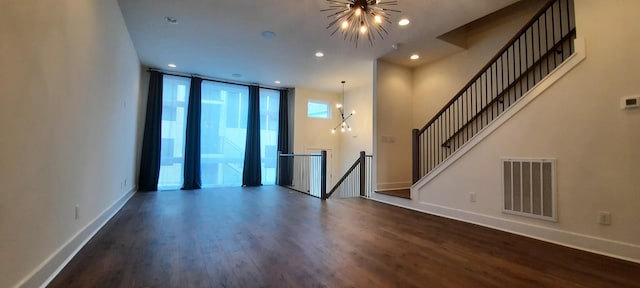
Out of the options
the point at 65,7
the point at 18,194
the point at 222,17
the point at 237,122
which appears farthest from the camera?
the point at 237,122

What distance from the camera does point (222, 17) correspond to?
4.20 meters

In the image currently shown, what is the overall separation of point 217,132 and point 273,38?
3.86m

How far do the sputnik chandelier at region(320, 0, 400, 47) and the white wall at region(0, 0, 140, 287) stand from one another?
2.74m

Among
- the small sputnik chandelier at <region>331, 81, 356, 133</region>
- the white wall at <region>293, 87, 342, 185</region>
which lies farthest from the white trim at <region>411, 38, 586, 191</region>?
the white wall at <region>293, 87, 342, 185</region>

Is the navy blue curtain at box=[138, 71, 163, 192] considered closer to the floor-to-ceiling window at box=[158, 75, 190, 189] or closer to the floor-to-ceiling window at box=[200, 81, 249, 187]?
the floor-to-ceiling window at box=[158, 75, 190, 189]


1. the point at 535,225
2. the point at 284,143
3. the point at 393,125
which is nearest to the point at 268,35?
the point at 393,125

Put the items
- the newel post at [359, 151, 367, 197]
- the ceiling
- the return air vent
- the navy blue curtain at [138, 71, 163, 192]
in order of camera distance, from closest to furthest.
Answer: the return air vent → the ceiling → the newel post at [359, 151, 367, 197] → the navy blue curtain at [138, 71, 163, 192]

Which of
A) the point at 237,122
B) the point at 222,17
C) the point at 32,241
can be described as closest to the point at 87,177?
the point at 32,241

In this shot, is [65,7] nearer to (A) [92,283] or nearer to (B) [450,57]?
(A) [92,283]

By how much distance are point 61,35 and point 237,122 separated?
5.92 m

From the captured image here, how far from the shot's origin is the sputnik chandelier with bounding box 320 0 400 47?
3.31m

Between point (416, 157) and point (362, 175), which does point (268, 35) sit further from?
point (362, 175)

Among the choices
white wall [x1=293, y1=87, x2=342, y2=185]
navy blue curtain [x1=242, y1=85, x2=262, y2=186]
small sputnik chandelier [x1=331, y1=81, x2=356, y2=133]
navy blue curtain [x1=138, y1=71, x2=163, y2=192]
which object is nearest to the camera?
navy blue curtain [x1=138, y1=71, x2=163, y2=192]

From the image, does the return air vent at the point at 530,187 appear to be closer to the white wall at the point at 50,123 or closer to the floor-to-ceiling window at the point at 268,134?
the white wall at the point at 50,123
